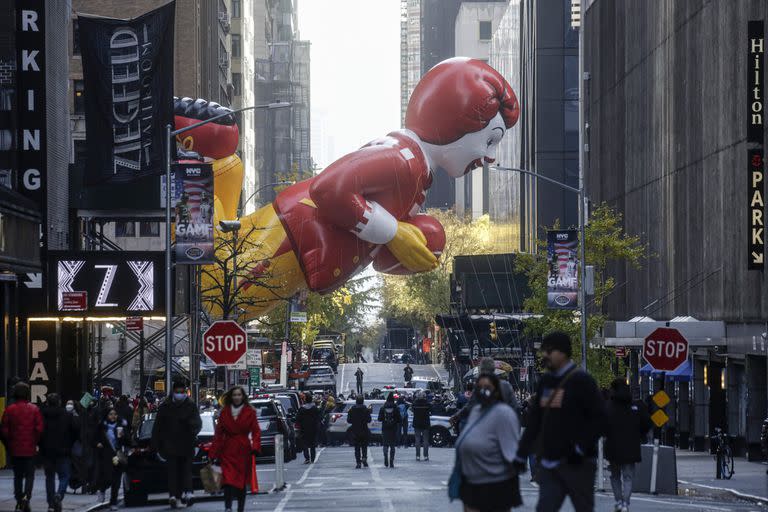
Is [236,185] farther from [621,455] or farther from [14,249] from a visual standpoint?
[621,455]

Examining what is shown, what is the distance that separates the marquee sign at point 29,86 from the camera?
34.5 m

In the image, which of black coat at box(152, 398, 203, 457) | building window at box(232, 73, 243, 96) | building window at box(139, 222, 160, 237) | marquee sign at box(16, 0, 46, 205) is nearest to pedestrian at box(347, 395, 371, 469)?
marquee sign at box(16, 0, 46, 205)

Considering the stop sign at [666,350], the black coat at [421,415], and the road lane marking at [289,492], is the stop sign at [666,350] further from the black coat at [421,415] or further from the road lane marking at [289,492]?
the black coat at [421,415]

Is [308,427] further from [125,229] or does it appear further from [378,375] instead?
[378,375]

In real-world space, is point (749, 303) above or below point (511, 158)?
below

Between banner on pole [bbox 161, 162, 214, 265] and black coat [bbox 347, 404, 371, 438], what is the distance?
4763 mm

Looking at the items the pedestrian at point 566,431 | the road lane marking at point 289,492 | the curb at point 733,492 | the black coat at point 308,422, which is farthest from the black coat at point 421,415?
the pedestrian at point 566,431

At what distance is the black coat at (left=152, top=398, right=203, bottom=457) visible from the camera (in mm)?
21484

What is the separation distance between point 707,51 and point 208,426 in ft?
73.5

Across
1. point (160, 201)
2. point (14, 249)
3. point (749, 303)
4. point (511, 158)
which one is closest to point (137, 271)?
point (160, 201)

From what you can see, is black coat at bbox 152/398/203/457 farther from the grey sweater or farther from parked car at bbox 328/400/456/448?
parked car at bbox 328/400/456/448

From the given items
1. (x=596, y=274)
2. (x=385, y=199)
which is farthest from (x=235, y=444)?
(x=596, y=274)

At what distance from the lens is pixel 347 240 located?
1594 inches

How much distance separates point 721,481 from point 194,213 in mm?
12349
